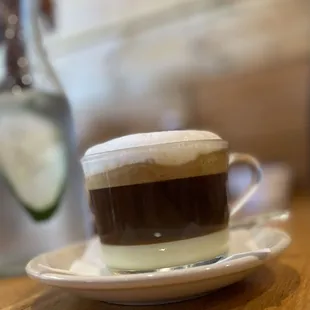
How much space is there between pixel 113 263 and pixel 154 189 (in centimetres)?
8

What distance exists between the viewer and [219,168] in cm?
49

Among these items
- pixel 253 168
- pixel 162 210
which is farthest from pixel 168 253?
pixel 253 168

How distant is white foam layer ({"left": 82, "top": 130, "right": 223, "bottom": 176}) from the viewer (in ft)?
1.49

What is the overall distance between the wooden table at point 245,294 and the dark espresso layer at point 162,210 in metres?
0.06

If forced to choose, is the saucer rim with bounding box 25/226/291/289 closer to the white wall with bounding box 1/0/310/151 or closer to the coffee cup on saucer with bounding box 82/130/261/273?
the coffee cup on saucer with bounding box 82/130/261/273

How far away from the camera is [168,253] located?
461 millimetres

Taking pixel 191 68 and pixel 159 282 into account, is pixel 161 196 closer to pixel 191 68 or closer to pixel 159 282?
pixel 159 282

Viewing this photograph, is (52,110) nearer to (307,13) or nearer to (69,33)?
(307,13)

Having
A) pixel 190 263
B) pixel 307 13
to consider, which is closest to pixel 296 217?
pixel 190 263

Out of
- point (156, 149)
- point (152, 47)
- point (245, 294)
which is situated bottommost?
point (245, 294)

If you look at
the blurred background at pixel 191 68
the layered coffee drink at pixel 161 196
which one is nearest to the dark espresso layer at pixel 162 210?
the layered coffee drink at pixel 161 196

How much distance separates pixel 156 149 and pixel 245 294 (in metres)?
0.13

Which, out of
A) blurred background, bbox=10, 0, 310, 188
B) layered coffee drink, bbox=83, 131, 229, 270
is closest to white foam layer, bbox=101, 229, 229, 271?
layered coffee drink, bbox=83, 131, 229, 270

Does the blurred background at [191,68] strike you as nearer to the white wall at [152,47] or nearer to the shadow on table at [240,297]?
the white wall at [152,47]
